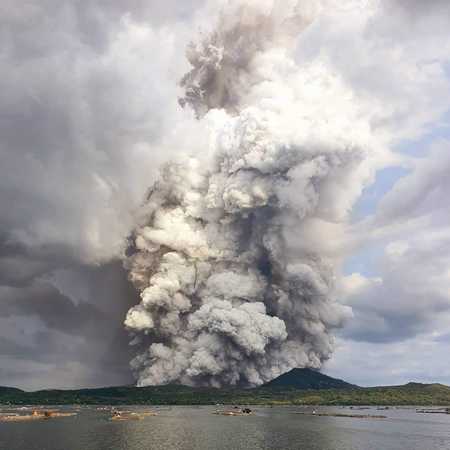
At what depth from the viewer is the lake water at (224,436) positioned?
8275 centimetres

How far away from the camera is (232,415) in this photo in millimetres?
153125

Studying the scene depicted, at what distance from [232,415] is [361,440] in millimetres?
65454

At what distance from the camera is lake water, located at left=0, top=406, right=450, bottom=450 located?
271 ft

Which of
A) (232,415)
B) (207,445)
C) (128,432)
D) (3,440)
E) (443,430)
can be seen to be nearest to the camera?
(207,445)

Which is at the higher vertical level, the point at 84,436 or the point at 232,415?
the point at 232,415

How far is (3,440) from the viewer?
89.6 m

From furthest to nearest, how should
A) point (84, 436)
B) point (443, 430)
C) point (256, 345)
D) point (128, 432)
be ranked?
point (256, 345) → point (443, 430) → point (128, 432) → point (84, 436)

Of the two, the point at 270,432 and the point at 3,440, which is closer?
the point at 3,440

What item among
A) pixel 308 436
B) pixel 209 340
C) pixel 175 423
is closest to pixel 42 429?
pixel 175 423

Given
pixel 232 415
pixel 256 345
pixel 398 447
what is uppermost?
pixel 256 345

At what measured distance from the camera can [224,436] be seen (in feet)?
312

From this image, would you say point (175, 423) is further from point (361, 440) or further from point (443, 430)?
point (443, 430)

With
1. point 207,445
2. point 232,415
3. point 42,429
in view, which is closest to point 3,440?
point 42,429

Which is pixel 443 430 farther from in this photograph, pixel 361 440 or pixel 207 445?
pixel 207 445
